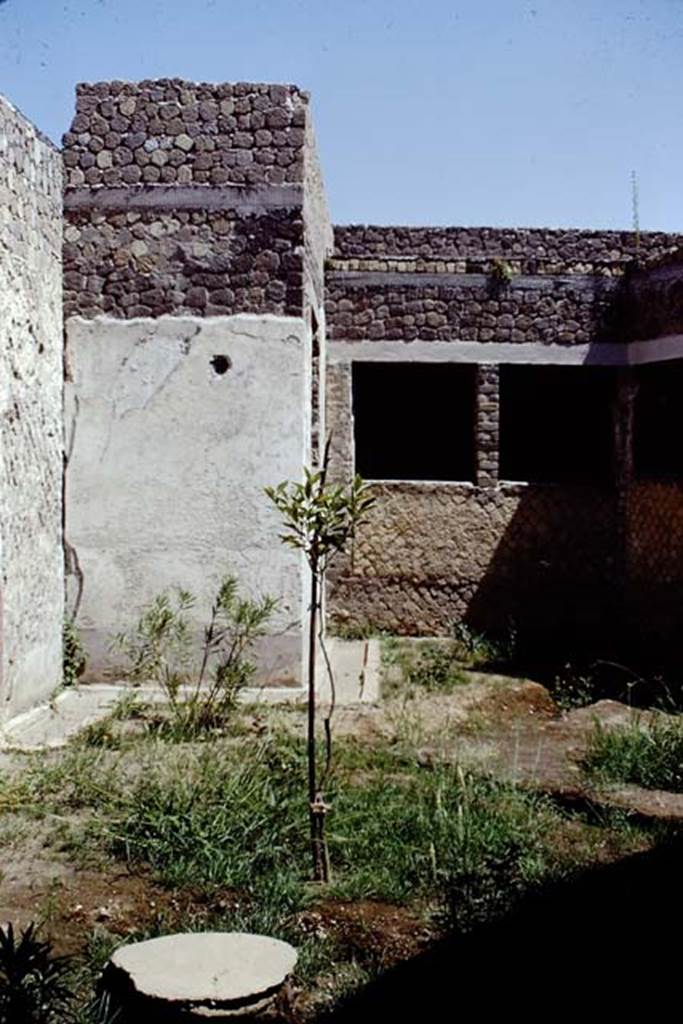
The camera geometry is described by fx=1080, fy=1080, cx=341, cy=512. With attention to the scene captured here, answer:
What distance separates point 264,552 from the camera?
8938 millimetres

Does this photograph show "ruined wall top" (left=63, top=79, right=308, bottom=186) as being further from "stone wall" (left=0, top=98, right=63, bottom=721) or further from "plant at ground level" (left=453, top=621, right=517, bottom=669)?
"plant at ground level" (left=453, top=621, right=517, bottom=669)

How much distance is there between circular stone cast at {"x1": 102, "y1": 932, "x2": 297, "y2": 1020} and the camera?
3.56 m

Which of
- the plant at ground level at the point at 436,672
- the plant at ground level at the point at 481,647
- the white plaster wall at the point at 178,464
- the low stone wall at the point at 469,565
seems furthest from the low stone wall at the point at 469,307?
the plant at ground level at the point at 436,672

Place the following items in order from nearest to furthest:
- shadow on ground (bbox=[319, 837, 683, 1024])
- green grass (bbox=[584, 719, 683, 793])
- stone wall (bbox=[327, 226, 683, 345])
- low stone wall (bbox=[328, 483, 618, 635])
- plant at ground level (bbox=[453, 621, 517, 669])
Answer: shadow on ground (bbox=[319, 837, 683, 1024]) < green grass (bbox=[584, 719, 683, 793]) < plant at ground level (bbox=[453, 621, 517, 669]) < stone wall (bbox=[327, 226, 683, 345]) < low stone wall (bbox=[328, 483, 618, 635])

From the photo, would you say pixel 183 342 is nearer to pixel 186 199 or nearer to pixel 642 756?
pixel 186 199

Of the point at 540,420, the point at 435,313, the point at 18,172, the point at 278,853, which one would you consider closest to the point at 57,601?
the point at 18,172

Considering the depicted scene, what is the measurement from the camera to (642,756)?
22.4ft

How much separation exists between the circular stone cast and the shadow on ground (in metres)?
0.32

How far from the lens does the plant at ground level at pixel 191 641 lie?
331 inches

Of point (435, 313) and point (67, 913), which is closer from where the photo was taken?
point (67, 913)

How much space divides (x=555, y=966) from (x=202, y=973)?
4.65ft

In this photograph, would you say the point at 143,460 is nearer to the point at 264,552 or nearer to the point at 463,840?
the point at 264,552

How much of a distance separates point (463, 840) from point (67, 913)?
1.87 metres

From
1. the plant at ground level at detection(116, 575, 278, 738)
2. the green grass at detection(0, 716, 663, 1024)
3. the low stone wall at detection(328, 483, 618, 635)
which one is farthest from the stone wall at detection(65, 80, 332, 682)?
the low stone wall at detection(328, 483, 618, 635)
